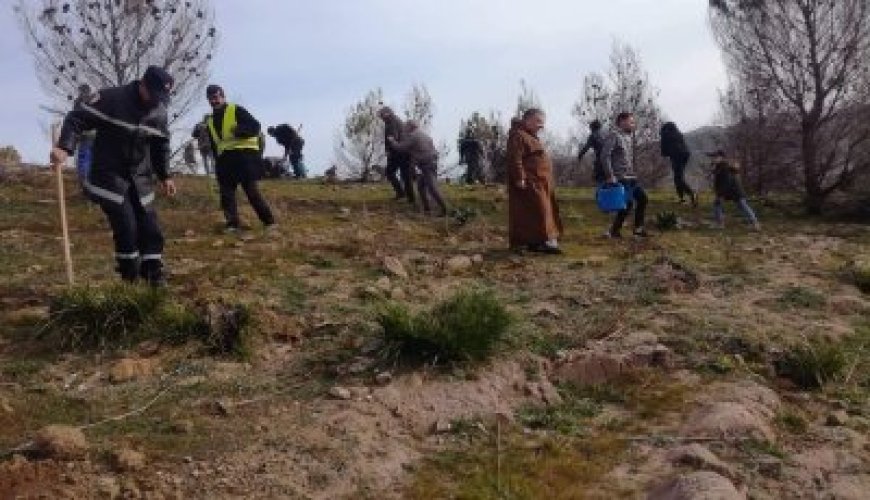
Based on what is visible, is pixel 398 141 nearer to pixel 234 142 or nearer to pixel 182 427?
pixel 234 142

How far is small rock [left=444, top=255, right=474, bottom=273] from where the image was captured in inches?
341

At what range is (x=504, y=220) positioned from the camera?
1367cm

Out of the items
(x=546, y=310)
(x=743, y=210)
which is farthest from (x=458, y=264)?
(x=743, y=210)

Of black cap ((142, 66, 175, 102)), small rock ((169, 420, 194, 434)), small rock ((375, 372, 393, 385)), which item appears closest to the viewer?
small rock ((169, 420, 194, 434))

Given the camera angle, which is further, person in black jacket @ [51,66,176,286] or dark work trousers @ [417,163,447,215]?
dark work trousers @ [417,163,447,215]

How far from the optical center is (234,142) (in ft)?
33.7

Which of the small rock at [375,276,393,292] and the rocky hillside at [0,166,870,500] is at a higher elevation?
the small rock at [375,276,393,292]

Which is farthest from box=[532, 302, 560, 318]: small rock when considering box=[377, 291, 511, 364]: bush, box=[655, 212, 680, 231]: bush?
box=[655, 212, 680, 231]: bush

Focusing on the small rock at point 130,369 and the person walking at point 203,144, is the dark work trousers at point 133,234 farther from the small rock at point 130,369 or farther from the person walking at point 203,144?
the person walking at point 203,144

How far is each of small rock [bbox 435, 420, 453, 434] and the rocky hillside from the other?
1 centimetres

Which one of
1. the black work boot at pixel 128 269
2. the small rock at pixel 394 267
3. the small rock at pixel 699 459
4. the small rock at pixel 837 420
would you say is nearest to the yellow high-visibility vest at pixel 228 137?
the small rock at pixel 394 267

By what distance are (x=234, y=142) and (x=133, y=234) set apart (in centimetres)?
337

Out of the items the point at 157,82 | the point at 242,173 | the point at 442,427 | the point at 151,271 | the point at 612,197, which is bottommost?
the point at 442,427

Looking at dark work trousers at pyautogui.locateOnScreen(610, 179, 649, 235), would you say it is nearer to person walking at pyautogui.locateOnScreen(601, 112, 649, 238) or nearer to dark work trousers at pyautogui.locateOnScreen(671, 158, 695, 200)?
person walking at pyautogui.locateOnScreen(601, 112, 649, 238)
